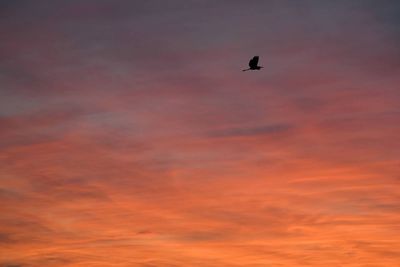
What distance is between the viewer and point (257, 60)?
81.4ft
